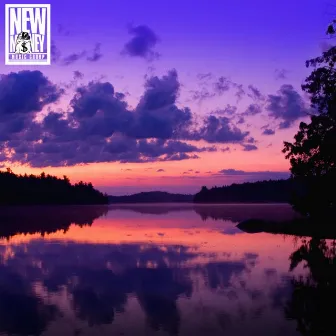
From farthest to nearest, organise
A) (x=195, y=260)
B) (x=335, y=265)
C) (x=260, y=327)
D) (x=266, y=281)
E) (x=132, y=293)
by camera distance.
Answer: (x=195, y=260) < (x=335, y=265) < (x=266, y=281) < (x=132, y=293) < (x=260, y=327)

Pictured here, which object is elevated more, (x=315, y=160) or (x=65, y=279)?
(x=315, y=160)

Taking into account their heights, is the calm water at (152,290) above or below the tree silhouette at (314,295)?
below

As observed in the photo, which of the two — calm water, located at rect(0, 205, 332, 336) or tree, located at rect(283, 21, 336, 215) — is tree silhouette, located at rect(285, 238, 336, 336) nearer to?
calm water, located at rect(0, 205, 332, 336)

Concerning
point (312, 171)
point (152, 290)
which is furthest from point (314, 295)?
point (312, 171)

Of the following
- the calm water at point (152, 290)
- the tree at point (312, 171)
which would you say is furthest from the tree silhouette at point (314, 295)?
the tree at point (312, 171)

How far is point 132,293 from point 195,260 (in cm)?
1268

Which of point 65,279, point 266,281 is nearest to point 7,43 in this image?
point 65,279

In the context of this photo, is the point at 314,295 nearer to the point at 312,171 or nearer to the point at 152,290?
the point at 152,290

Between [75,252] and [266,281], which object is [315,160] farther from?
[266,281]

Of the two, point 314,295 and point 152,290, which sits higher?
point 314,295

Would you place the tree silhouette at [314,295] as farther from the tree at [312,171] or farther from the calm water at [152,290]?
the tree at [312,171]

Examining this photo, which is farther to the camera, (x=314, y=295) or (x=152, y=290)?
(x=152, y=290)

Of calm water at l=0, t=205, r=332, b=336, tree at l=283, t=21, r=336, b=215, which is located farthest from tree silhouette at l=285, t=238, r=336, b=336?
tree at l=283, t=21, r=336, b=215

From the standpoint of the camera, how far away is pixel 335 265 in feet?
111
